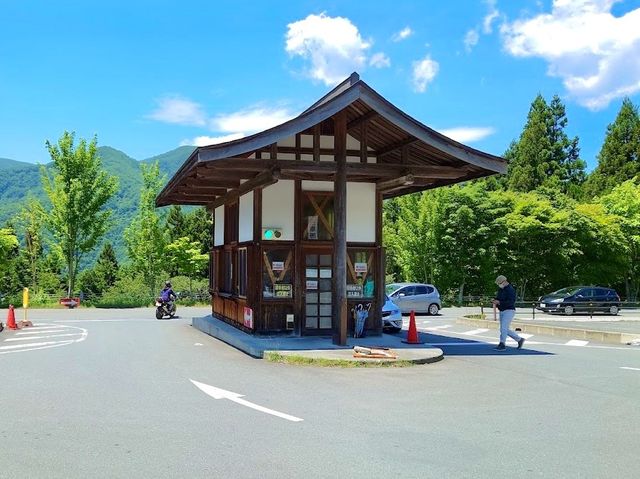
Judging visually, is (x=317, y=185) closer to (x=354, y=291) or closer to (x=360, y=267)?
(x=360, y=267)

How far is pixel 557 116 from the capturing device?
66000 mm

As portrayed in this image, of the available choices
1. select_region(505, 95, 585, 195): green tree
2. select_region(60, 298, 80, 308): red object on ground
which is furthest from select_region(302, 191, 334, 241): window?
select_region(505, 95, 585, 195): green tree

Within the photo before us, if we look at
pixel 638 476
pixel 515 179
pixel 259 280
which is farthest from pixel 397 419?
pixel 515 179

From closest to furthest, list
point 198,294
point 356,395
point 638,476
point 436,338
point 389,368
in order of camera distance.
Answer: point 638,476 → point 356,395 → point 389,368 → point 436,338 → point 198,294

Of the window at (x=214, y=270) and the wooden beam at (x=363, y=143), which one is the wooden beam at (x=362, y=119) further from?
the window at (x=214, y=270)

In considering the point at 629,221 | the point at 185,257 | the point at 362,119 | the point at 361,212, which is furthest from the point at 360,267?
the point at 629,221

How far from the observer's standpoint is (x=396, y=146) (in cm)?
1573

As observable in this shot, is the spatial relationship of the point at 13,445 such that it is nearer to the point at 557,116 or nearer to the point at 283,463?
the point at 283,463

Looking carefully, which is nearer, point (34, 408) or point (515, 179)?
point (34, 408)

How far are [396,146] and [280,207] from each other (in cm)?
325

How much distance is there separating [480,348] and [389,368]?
192 inches

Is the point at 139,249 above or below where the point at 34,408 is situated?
above

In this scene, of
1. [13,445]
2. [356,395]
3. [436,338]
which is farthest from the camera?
[436,338]

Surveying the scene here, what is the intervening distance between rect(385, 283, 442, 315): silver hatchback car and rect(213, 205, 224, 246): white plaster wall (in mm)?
10633
